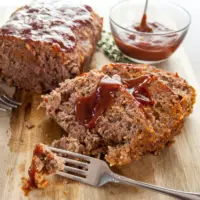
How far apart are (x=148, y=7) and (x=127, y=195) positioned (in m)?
4.32

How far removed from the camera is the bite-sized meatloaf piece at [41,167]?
14.5 feet

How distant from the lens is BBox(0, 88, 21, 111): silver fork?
5.71 metres

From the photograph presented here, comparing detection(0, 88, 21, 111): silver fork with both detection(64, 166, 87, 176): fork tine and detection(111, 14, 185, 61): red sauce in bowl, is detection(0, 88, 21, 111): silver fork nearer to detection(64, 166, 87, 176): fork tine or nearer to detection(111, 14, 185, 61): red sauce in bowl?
detection(64, 166, 87, 176): fork tine

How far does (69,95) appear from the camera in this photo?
5.34m

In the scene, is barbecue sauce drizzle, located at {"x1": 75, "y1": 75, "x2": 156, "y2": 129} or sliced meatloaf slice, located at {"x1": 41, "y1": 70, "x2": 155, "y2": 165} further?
barbecue sauce drizzle, located at {"x1": 75, "y1": 75, "x2": 156, "y2": 129}

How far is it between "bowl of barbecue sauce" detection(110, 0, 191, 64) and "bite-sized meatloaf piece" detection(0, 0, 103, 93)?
0.62 metres

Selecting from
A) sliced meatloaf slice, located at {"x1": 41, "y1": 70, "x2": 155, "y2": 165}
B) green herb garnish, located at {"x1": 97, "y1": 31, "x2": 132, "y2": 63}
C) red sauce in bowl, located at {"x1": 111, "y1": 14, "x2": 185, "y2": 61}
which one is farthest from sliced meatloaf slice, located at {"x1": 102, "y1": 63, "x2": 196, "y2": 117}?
green herb garnish, located at {"x1": 97, "y1": 31, "x2": 132, "y2": 63}

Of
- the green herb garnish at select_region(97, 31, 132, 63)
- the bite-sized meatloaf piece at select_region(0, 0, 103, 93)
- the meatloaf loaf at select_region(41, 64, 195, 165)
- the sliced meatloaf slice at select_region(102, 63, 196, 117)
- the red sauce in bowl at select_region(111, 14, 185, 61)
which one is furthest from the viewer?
the green herb garnish at select_region(97, 31, 132, 63)

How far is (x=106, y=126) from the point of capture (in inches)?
191

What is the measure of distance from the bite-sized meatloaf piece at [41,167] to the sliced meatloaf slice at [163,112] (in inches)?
49.3

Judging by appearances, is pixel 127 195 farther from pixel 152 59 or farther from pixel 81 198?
pixel 152 59

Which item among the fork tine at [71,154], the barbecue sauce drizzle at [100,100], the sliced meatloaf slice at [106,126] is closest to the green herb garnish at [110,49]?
the sliced meatloaf slice at [106,126]

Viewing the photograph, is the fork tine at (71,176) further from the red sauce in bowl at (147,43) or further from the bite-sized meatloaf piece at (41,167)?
the red sauce in bowl at (147,43)

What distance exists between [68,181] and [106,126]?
82 cm
